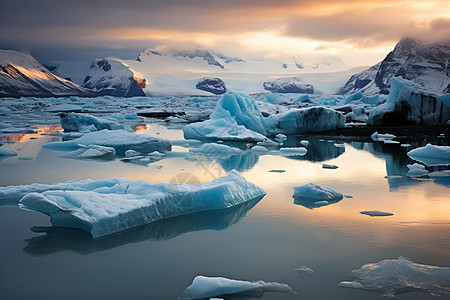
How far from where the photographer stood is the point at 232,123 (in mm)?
13742

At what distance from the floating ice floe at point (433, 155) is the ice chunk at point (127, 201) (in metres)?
4.86

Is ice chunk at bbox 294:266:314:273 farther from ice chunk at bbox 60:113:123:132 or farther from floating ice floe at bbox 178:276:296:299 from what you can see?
ice chunk at bbox 60:113:123:132

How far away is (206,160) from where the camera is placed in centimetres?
904

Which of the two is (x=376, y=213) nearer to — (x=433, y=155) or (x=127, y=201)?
(x=127, y=201)

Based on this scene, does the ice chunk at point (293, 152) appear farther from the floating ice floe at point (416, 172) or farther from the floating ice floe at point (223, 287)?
the floating ice floe at point (223, 287)

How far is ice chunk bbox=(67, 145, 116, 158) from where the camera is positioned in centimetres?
920

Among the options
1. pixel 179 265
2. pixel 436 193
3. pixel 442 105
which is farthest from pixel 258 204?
pixel 442 105

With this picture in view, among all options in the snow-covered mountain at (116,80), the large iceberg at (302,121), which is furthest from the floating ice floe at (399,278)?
the snow-covered mountain at (116,80)

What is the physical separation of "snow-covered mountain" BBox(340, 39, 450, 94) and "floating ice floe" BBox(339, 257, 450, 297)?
65.5 meters

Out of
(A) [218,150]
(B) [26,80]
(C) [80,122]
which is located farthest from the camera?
(B) [26,80]

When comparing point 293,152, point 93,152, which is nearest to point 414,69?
point 293,152

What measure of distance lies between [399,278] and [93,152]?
744 cm

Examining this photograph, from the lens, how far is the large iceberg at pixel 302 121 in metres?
15.3

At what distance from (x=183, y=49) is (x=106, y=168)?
195712 millimetres
